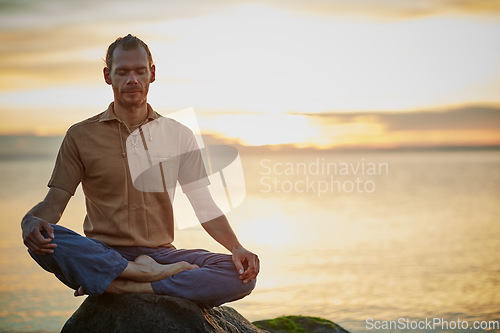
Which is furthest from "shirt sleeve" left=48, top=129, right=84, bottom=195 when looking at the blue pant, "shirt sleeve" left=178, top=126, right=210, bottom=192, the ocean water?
the ocean water

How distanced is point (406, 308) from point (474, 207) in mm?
13525

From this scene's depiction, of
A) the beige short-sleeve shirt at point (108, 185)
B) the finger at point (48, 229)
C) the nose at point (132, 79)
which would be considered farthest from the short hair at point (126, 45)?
the finger at point (48, 229)

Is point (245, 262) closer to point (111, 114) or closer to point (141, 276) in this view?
point (141, 276)

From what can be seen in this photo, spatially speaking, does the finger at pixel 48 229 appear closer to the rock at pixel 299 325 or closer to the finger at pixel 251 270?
the finger at pixel 251 270

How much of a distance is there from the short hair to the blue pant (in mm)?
1077

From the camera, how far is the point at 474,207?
21453 millimetres

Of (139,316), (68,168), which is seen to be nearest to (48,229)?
(68,168)

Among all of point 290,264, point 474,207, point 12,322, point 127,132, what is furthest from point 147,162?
point 474,207

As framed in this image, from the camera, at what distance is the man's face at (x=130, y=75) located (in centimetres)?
439

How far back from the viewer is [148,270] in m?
4.24

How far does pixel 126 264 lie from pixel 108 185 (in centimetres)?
50

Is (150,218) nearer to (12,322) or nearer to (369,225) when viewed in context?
(12,322)

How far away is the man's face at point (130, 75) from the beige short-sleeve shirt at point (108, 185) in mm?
153

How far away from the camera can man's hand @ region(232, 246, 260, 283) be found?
169 inches
